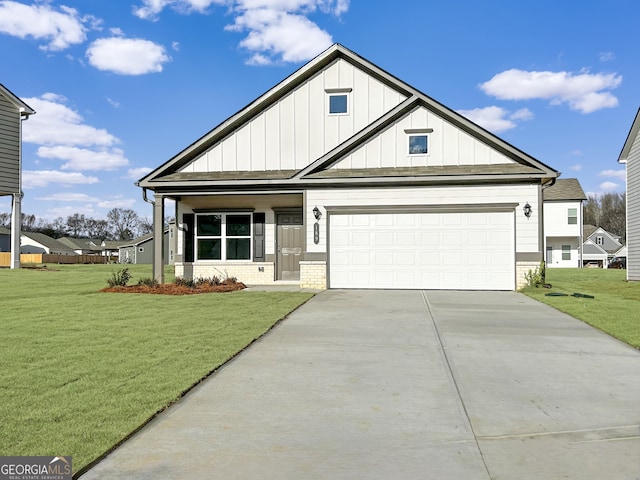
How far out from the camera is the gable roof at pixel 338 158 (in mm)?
14625

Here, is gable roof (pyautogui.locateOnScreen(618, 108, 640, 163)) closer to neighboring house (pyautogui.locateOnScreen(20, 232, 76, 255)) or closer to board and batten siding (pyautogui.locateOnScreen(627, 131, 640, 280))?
board and batten siding (pyautogui.locateOnScreen(627, 131, 640, 280))

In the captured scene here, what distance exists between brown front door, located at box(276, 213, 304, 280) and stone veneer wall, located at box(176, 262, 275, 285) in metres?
0.50

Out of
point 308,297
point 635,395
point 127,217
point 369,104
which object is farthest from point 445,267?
point 127,217

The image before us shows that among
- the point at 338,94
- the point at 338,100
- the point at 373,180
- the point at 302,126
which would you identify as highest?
the point at 338,94

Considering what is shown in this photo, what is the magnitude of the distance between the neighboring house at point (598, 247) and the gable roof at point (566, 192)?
2006cm

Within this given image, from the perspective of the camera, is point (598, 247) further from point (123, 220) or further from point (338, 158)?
point (123, 220)

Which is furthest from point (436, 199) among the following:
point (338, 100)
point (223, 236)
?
point (223, 236)

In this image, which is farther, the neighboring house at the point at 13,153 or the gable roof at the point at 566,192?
the gable roof at the point at 566,192

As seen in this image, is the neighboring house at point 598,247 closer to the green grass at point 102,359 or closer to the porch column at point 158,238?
the porch column at point 158,238

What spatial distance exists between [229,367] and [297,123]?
1323 cm

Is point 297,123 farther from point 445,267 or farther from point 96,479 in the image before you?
point 96,479

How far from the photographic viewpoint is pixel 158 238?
52.9 feet

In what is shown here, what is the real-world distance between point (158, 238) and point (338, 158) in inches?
263

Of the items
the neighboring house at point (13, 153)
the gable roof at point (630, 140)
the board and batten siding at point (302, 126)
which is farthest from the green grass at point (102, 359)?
the gable roof at point (630, 140)
